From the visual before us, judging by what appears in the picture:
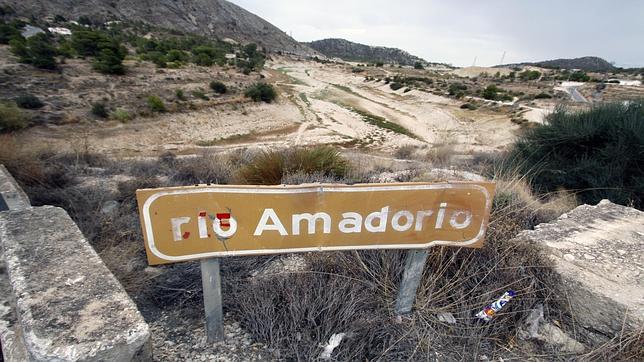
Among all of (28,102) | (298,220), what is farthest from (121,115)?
(298,220)

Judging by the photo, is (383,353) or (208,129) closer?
(383,353)

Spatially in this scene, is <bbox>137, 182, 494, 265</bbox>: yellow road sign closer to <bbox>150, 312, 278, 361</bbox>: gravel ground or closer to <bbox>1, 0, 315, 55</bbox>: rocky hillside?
<bbox>150, 312, 278, 361</bbox>: gravel ground

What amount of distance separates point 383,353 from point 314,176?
2.77 meters

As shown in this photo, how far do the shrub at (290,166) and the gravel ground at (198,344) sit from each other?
2.63m

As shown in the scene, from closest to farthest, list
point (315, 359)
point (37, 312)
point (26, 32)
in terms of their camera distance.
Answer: point (37, 312), point (315, 359), point (26, 32)

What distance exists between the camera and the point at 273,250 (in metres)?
1.61

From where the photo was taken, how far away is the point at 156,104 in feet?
57.7

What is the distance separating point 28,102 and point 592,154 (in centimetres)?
2043

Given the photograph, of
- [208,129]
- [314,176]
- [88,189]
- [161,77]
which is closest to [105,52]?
[161,77]

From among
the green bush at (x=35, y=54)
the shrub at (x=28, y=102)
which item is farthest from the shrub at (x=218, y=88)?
the shrub at (x=28, y=102)

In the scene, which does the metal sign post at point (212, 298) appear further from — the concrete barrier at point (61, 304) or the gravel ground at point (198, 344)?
the concrete barrier at point (61, 304)

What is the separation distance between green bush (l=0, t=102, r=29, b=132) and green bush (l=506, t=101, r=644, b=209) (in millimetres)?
16875

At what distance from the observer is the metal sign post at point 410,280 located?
5.90 ft

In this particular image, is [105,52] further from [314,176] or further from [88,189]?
[314,176]
